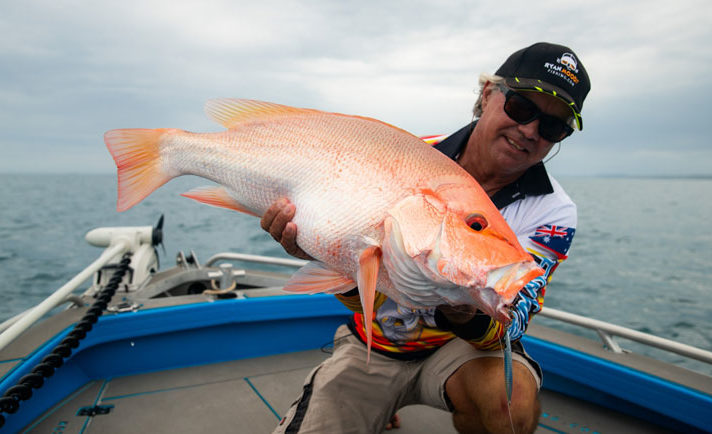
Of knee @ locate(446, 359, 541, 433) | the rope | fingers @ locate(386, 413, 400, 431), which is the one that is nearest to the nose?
knee @ locate(446, 359, 541, 433)

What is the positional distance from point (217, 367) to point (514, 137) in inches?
101

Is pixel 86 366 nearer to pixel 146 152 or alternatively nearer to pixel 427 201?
pixel 146 152

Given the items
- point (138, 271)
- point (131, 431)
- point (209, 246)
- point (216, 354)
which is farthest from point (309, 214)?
point (209, 246)

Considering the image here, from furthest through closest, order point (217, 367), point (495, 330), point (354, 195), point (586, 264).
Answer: point (586, 264), point (217, 367), point (495, 330), point (354, 195)

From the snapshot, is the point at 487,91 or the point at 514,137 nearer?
the point at 514,137

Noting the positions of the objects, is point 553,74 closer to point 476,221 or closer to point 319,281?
point 476,221

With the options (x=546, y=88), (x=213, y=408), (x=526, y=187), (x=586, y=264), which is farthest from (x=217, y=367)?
(x=586, y=264)

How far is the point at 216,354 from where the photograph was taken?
3.25 meters

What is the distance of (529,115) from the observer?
6.68ft

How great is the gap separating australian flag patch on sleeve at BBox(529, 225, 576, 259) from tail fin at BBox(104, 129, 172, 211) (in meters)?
1.61

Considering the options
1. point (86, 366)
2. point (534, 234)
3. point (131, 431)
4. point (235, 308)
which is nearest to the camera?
point (534, 234)

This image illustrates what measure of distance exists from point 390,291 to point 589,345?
2.28m

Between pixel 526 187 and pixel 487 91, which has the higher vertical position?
pixel 487 91

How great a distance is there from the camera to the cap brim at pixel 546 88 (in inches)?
76.3
